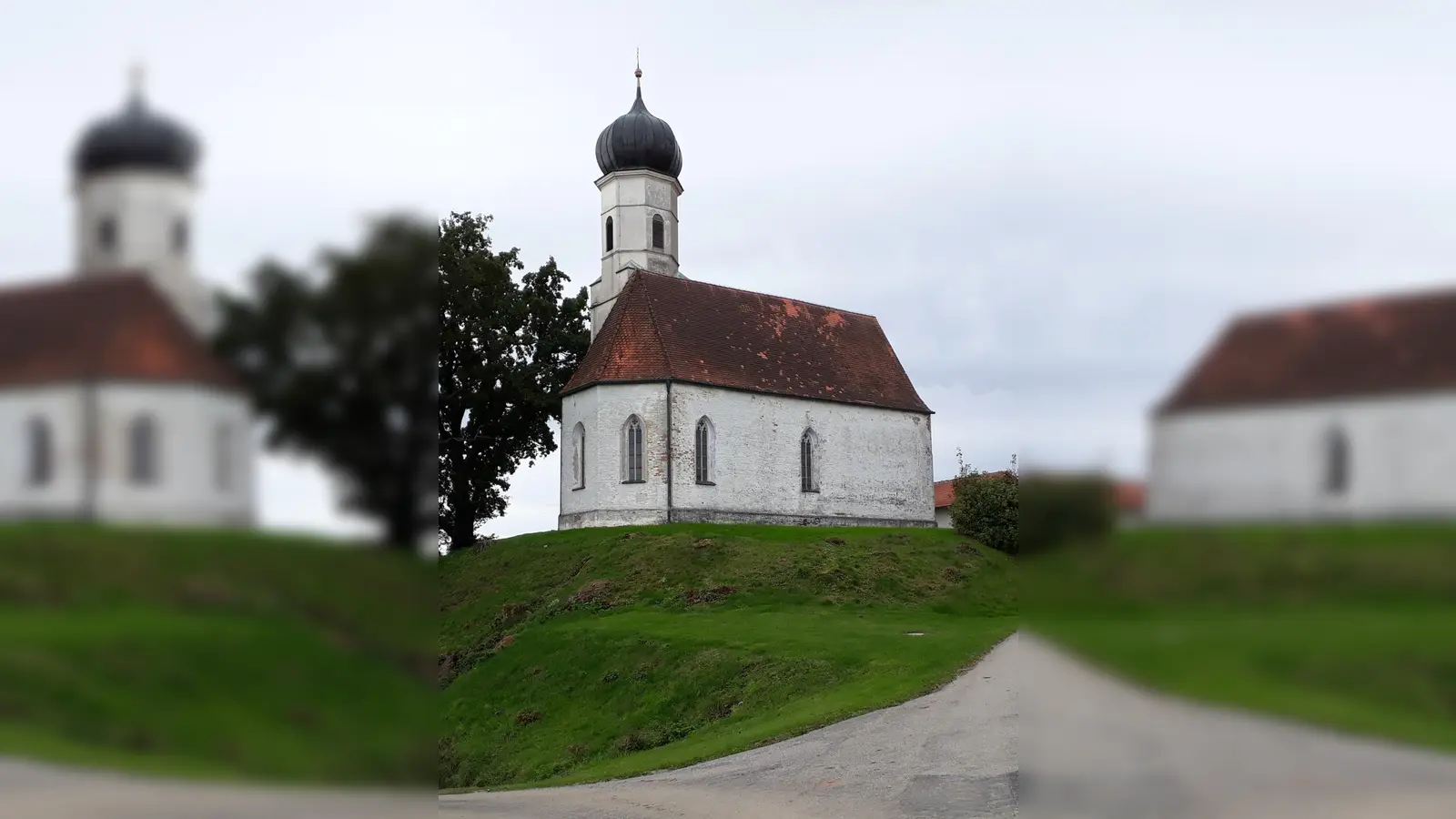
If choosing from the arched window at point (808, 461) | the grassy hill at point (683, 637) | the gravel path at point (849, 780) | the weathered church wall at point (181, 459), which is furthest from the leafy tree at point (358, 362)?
the arched window at point (808, 461)

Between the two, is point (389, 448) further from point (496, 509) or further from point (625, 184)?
point (625, 184)

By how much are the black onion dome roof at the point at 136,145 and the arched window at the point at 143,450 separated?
81 cm

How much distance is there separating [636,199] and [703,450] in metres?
20.2

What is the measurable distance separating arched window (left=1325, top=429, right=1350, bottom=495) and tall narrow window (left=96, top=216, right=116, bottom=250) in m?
3.85

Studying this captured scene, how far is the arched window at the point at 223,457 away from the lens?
12.3 feet

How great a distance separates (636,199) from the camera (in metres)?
73.4

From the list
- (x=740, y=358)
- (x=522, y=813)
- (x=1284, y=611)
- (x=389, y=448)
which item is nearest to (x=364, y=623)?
(x=389, y=448)

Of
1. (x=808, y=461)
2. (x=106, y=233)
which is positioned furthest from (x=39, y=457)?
(x=808, y=461)

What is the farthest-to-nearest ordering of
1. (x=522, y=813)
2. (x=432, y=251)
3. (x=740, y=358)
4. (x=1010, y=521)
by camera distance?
(x=740, y=358) → (x=1010, y=521) → (x=522, y=813) → (x=432, y=251)

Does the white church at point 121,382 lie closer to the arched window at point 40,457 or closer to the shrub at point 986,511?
the arched window at point 40,457

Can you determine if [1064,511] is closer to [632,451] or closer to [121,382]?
[121,382]

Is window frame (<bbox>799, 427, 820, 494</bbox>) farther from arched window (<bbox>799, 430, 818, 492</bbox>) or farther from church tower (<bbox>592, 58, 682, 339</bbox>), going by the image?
church tower (<bbox>592, 58, 682, 339</bbox>)

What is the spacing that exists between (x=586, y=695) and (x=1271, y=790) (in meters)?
29.9

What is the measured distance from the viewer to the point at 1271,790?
161 inches
